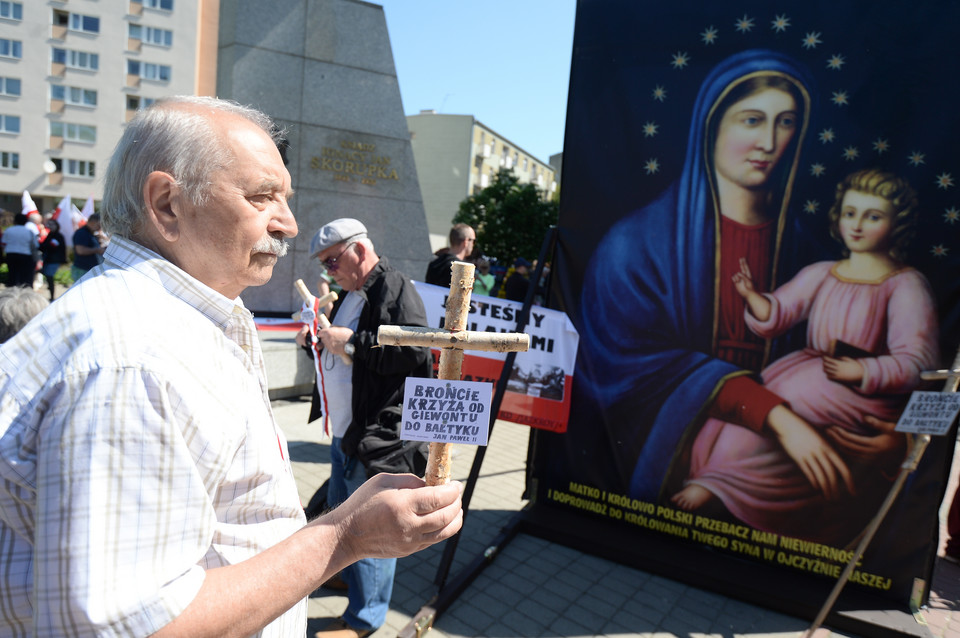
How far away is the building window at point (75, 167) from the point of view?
125ft

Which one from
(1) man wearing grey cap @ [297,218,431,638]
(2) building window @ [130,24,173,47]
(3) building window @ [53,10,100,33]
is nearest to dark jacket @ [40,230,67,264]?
(1) man wearing grey cap @ [297,218,431,638]

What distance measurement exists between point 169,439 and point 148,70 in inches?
1881

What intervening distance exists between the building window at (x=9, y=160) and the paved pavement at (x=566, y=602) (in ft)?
153

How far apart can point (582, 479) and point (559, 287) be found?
4.49 feet

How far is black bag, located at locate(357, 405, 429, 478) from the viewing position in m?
2.74

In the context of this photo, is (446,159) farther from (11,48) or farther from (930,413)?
(930,413)

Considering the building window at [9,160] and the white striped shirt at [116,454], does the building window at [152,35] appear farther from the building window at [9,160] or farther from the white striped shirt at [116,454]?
the white striped shirt at [116,454]

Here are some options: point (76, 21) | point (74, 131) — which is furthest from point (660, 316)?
point (76, 21)

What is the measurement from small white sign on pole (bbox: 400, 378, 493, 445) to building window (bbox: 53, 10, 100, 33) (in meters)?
49.5

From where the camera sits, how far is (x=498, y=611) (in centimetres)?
330

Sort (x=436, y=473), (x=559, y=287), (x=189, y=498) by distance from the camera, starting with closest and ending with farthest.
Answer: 1. (x=189, y=498)
2. (x=436, y=473)
3. (x=559, y=287)

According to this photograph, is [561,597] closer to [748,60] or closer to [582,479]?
[582,479]

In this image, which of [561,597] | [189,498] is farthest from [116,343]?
[561,597]

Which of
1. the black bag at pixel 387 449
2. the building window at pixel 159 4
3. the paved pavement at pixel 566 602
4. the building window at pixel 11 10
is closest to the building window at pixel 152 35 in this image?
the building window at pixel 159 4
